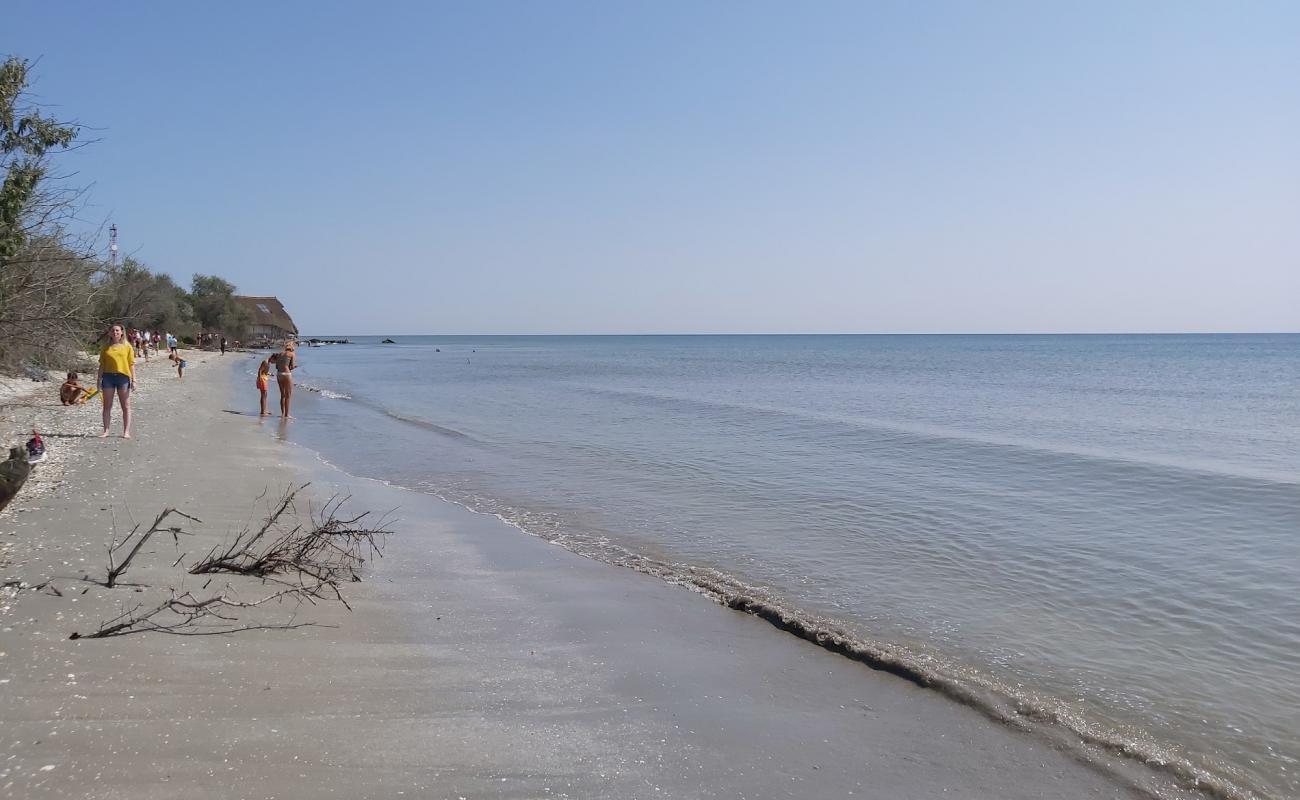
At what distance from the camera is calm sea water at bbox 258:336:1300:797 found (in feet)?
16.5

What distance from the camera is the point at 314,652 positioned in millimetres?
4504

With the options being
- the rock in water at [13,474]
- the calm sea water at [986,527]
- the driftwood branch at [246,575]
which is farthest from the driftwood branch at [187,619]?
the calm sea water at [986,527]

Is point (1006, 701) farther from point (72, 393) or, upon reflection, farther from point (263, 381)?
point (263, 381)

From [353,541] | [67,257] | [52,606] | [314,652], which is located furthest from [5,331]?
[314,652]

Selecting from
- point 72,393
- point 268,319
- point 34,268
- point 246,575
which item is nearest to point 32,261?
point 34,268

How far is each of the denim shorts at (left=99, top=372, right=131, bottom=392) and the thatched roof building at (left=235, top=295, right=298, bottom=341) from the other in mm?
78286

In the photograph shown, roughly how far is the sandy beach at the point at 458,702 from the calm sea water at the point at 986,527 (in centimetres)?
88

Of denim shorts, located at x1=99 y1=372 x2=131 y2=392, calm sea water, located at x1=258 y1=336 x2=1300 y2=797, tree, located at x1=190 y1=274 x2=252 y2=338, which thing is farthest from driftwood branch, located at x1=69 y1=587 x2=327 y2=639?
tree, located at x1=190 y1=274 x2=252 y2=338

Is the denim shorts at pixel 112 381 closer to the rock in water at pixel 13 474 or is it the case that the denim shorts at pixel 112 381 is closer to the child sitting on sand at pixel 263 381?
the rock in water at pixel 13 474

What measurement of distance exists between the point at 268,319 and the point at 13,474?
319 feet

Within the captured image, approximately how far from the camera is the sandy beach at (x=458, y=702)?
3307 millimetres

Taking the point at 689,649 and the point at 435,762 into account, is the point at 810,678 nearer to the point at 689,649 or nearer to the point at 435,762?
the point at 689,649

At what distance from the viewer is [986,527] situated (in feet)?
30.0

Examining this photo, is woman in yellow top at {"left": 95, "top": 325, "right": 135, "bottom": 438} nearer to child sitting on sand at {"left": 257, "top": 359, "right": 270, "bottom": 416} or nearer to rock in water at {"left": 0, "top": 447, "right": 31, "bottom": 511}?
rock in water at {"left": 0, "top": 447, "right": 31, "bottom": 511}
